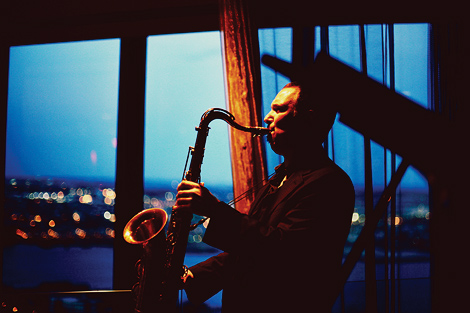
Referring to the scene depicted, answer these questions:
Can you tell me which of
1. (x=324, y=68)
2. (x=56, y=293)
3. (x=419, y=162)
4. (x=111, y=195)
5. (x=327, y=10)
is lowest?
(x=56, y=293)

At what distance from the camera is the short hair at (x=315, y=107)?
5.56ft

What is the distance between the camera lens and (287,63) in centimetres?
257

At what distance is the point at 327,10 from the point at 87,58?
215 centimetres

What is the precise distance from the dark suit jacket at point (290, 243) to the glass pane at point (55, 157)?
1.87 metres

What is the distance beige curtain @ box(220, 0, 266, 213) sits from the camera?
244 centimetres

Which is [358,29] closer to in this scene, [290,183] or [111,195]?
[290,183]

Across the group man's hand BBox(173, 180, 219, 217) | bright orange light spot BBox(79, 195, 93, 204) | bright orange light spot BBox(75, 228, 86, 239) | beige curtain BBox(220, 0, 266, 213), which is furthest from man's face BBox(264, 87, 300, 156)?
bright orange light spot BBox(75, 228, 86, 239)

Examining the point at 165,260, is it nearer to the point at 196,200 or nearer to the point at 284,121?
the point at 196,200

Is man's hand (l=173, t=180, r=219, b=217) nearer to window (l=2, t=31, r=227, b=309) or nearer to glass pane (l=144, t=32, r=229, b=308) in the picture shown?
glass pane (l=144, t=32, r=229, b=308)

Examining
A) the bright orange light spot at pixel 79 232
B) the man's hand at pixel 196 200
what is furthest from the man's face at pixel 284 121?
the bright orange light spot at pixel 79 232

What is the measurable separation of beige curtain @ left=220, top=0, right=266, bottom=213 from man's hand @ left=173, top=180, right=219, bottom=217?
3.12 ft

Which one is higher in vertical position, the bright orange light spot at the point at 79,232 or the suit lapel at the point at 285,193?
the suit lapel at the point at 285,193

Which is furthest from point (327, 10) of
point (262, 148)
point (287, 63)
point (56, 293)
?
point (56, 293)

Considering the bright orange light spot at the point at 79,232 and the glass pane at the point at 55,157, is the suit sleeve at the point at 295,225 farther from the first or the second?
the bright orange light spot at the point at 79,232
